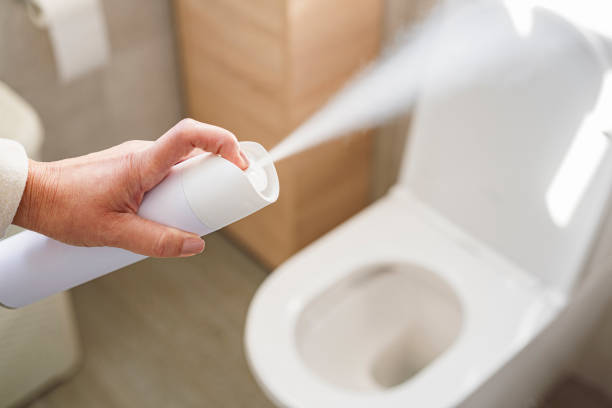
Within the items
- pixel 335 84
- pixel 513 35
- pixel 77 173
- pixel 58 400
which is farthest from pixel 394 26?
pixel 58 400

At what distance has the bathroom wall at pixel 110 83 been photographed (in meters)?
1.29

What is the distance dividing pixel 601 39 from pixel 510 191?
0.97 feet

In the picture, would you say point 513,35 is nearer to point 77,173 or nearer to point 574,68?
point 574,68

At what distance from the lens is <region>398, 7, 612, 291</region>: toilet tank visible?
0.94m

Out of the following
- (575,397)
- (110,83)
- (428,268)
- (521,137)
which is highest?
(521,137)

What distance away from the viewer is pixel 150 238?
54 centimetres

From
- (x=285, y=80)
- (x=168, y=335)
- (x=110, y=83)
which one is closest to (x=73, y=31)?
(x=110, y=83)

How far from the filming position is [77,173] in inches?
22.5

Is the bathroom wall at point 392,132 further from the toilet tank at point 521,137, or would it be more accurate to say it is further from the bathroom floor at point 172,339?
the bathroom floor at point 172,339

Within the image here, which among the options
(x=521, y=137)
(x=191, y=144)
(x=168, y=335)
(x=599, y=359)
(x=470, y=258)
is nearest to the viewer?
(x=191, y=144)

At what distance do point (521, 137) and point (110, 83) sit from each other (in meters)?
0.89

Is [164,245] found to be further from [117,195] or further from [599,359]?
[599,359]

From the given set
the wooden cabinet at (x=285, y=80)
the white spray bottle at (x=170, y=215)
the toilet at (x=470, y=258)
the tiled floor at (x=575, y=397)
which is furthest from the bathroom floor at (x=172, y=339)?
the white spray bottle at (x=170, y=215)

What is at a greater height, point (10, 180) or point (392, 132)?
point (10, 180)
